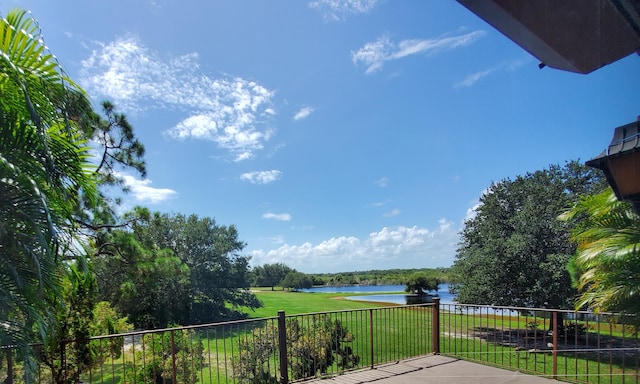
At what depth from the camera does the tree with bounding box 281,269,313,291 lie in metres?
26.8

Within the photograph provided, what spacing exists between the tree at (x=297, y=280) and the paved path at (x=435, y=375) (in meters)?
22.4

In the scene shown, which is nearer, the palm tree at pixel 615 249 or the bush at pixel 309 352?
the palm tree at pixel 615 249

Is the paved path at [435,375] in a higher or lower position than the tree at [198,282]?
higher

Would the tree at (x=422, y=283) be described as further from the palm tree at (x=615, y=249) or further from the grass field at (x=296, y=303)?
the palm tree at (x=615, y=249)

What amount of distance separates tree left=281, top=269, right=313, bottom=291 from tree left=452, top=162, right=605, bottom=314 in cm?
1706

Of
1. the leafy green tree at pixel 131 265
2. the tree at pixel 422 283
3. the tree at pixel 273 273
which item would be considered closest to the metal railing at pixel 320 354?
the leafy green tree at pixel 131 265

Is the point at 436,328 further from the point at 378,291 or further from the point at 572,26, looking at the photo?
the point at 378,291

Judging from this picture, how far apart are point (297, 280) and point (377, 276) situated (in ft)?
25.6

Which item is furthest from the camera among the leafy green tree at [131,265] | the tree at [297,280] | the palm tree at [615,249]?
the tree at [297,280]

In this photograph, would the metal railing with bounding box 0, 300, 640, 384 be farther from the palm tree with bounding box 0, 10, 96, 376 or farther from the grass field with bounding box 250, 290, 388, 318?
the grass field with bounding box 250, 290, 388, 318

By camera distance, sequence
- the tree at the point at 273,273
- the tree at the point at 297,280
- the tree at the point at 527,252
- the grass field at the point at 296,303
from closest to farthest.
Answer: the tree at the point at 527,252, the grass field at the point at 296,303, the tree at the point at 273,273, the tree at the point at 297,280

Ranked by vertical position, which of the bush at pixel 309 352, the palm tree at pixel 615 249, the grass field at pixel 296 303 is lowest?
the grass field at pixel 296 303

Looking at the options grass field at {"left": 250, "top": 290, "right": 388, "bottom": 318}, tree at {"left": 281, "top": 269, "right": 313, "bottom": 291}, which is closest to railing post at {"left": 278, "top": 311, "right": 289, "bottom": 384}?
grass field at {"left": 250, "top": 290, "right": 388, "bottom": 318}

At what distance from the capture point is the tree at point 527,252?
→ 893cm
